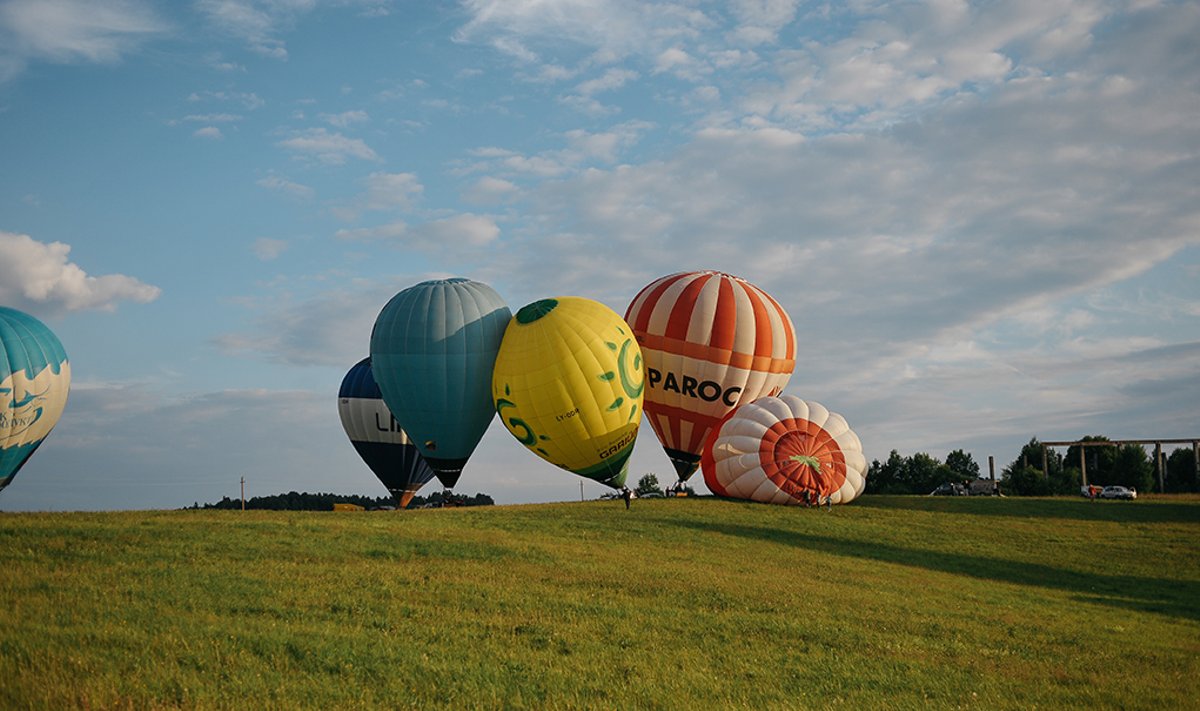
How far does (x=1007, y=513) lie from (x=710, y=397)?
15.6m

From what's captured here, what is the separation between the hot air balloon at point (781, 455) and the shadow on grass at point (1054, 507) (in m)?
4.63

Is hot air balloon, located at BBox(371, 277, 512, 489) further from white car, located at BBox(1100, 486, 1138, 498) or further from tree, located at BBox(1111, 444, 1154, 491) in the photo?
tree, located at BBox(1111, 444, 1154, 491)

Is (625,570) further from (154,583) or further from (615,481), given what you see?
(615,481)

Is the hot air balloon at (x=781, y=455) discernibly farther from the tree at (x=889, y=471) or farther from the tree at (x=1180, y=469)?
the tree at (x=1180, y=469)

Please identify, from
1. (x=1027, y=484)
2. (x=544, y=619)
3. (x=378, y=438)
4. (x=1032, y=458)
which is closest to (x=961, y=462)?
(x=1032, y=458)

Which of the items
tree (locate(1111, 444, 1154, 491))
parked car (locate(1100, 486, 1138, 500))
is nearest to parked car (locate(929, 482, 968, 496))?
parked car (locate(1100, 486, 1138, 500))

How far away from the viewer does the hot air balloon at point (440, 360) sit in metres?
41.1

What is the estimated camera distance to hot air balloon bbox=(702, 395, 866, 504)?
44125 millimetres

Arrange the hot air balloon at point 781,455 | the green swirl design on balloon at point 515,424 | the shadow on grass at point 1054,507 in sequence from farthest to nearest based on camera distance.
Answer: the shadow on grass at point 1054,507 → the hot air balloon at point 781,455 → the green swirl design on balloon at point 515,424

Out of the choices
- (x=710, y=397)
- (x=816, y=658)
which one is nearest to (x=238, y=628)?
(x=816, y=658)

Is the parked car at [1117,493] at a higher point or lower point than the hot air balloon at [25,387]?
lower

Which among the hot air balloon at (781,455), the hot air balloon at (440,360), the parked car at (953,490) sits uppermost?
the hot air balloon at (440,360)

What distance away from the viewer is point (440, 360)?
1613 inches

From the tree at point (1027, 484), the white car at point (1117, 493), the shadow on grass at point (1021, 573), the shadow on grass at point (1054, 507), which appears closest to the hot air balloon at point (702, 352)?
the shadow on grass at point (1054, 507)
